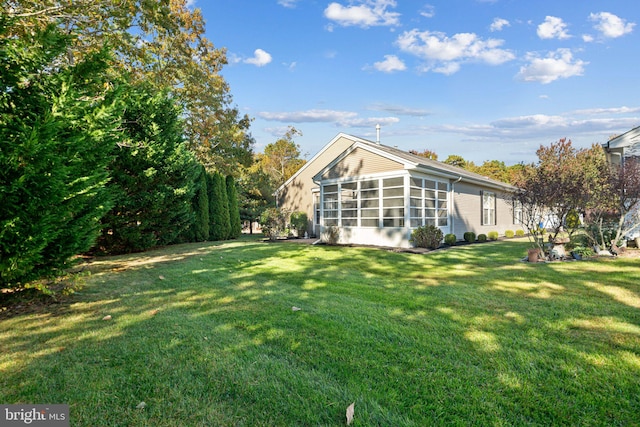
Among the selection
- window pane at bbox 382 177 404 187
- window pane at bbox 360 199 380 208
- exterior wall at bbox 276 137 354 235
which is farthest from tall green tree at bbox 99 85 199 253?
exterior wall at bbox 276 137 354 235

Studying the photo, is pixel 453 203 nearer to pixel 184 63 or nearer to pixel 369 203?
pixel 369 203

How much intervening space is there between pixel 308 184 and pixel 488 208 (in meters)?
10.5

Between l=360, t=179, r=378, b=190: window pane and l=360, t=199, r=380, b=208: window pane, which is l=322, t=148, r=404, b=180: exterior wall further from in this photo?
l=360, t=199, r=380, b=208: window pane

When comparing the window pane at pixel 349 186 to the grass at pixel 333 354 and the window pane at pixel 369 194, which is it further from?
the grass at pixel 333 354

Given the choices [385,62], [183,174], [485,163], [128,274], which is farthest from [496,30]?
[485,163]

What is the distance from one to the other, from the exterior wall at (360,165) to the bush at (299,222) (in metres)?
4.81

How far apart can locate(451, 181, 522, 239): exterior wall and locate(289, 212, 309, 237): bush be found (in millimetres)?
8261

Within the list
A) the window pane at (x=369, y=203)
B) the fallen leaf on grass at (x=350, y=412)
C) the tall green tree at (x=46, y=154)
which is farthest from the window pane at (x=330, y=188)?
the fallen leaf on grass at (x=350, y=412)

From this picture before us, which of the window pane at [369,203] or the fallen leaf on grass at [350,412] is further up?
the window pane at [369,203]

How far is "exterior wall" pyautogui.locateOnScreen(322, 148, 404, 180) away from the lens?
39.5 feet

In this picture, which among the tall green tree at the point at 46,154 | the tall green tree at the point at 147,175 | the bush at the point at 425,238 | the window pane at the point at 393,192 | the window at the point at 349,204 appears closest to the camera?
the tall green tree at the point at 46,154

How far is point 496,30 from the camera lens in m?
12.2

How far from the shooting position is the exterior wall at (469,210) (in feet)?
46.8
